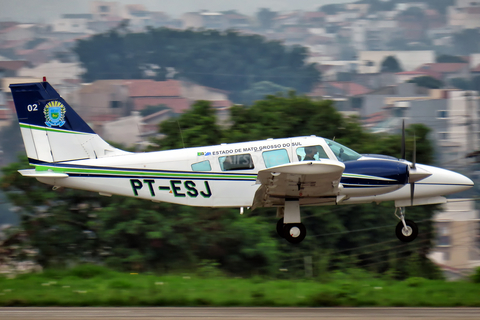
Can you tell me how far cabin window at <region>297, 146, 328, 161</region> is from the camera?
11.0 meters

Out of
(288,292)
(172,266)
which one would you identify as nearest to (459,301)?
(288,292)

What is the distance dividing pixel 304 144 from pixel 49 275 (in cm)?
748

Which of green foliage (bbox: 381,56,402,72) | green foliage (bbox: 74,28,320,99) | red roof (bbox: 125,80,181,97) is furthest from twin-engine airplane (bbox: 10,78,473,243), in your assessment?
green foliage (bbox: 381,56,402,72)

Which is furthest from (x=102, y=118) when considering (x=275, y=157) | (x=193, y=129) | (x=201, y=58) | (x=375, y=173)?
(x=375, y=173)

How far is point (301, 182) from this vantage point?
10.8 meters

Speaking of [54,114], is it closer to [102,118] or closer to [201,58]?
[102,118]

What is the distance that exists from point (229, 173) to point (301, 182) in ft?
5.04

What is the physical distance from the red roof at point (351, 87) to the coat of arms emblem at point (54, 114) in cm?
6253

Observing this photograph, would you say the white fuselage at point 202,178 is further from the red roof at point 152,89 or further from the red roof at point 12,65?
the red roof at point 12,65

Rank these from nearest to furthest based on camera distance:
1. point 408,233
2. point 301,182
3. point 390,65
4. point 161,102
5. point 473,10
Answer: point 301,182
point 408,233
point 161,102
point 390,65
point 473,10

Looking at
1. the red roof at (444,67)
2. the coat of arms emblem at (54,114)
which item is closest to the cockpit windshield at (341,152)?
the coat of arms emblem at (54,114)

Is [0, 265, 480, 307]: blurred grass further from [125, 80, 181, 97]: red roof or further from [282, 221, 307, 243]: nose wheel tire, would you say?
[125, 80, 181, 97]: red roof

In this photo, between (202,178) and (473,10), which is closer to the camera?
(202,178)

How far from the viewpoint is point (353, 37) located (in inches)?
4636
